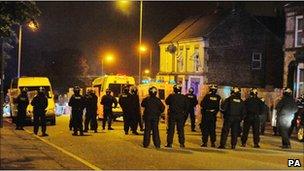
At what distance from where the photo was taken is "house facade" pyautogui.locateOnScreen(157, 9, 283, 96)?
44.6 m

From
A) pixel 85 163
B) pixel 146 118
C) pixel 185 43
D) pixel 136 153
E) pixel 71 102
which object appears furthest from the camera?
pixel 185 43

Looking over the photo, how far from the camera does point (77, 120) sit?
18.9 meters

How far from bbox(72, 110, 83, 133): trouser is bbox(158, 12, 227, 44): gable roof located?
25.8m

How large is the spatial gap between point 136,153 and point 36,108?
6.51 meters

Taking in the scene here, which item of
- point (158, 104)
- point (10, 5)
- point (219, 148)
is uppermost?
point (10, 5)

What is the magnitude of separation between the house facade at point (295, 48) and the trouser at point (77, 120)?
54.9 ft

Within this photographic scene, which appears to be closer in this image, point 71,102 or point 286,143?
point 286,143

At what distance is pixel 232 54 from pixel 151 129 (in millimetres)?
31284

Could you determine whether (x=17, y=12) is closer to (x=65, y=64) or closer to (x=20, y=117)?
(x=20, y=117)

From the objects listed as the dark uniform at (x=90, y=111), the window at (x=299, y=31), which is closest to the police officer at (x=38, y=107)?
the dark uniform at (x=90, y=111)

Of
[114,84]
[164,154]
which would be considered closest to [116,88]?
[114,84]

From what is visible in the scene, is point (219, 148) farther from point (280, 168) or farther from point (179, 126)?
point (280, 168)

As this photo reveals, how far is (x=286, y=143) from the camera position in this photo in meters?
16.4

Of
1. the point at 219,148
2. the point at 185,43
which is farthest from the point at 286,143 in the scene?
the point at 185,43
